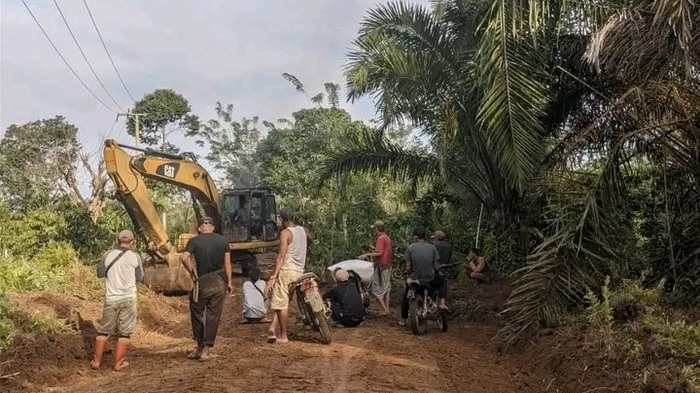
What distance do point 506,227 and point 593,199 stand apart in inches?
168

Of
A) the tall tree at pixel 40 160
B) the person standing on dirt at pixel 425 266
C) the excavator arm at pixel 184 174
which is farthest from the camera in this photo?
the tall tree at pixel 40 160

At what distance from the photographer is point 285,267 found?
382 inches

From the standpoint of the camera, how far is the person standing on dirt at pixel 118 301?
8539 mm

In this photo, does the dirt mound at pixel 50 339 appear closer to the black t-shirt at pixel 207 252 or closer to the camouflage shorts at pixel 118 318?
the camouflage shorts at pixel 118 318

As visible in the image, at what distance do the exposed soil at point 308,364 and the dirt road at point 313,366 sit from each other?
0.01 m

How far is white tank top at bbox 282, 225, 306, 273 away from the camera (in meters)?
9.71

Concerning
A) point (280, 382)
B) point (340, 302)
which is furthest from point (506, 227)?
point (280, 382)

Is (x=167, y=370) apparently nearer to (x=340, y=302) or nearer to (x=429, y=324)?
(x=340, y=302)

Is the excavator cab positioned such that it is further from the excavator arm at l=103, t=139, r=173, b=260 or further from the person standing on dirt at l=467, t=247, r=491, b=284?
the person standing on dirt at l=467, t=247, r=491, b=284

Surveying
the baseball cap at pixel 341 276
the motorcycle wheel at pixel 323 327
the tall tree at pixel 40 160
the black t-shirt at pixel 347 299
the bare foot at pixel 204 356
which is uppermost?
the tall tree at pixel 40 160

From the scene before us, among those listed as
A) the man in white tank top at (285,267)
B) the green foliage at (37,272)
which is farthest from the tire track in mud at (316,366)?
the green foliage at (37,272)

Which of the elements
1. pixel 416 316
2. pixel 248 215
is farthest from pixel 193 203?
pixel 416 316

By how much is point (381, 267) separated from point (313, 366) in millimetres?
5189

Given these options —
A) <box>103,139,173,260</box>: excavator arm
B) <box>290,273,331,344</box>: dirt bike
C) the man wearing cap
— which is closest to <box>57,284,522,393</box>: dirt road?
<box>290,273,331,344</box>: dirt bike
